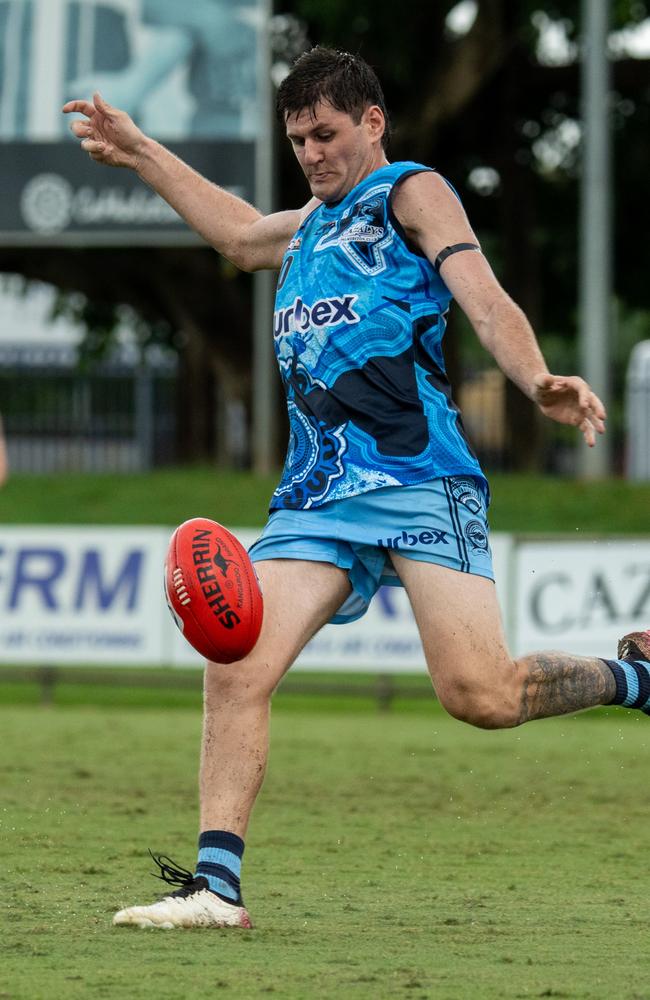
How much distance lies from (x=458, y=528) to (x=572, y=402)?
516 mm

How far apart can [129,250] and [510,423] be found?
582 cm

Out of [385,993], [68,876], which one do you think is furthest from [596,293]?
[385,993]

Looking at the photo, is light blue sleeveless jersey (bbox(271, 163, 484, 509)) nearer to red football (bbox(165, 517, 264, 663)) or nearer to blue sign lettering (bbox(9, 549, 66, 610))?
red football (bbox(165, 517, 264, 663))

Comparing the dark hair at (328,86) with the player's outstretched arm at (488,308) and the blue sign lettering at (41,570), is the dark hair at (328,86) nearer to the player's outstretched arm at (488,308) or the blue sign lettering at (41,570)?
the player's outstretched arm at (488,308)

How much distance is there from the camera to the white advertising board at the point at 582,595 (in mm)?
13008

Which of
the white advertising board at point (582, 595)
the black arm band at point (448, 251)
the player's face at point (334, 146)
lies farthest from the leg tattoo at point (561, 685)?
the white advertising board at point (582, 595)

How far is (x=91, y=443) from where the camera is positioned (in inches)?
1249

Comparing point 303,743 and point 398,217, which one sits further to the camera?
point 303,743

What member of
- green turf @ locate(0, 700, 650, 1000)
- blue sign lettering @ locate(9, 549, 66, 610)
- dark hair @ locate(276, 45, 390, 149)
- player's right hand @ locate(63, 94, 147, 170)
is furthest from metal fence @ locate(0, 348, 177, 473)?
dark hair @ locate(276, 45, 390, 149)

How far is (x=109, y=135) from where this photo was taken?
5809 millimetres

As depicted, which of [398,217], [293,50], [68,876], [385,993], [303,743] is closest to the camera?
[385,993]

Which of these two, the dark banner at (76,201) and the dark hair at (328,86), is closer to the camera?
the dark hair at (328,86)

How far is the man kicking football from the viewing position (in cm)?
501

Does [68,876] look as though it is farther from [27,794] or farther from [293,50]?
[293,50]
